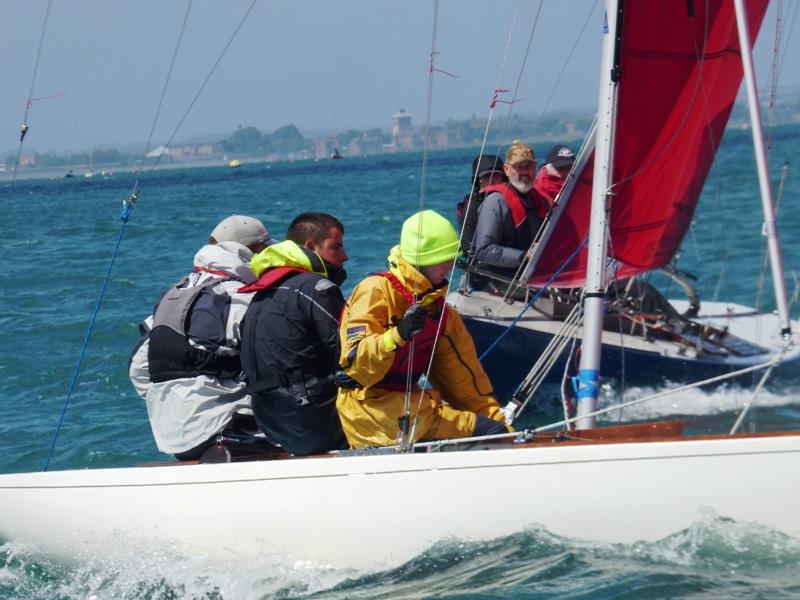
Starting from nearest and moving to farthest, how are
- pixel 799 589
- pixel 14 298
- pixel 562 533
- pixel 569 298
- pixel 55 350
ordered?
pixel 799 589 < pixel 562 533 < pixel 569 298 < pixel 55 350 < pixel 14 298

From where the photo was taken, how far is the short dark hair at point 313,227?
4086 millimetres

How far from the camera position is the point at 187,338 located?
4.22m

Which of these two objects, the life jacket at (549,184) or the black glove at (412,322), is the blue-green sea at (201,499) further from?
the life jacket at (549,184)

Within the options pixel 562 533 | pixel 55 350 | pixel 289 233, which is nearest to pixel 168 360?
pixel 289 233

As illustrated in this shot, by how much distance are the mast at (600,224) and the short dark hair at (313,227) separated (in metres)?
0.94

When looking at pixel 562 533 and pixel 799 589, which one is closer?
pixel 799 589

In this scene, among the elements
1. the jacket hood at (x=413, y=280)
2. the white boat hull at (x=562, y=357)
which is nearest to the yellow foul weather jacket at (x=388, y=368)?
the jacket hood at (x=413, y=280)

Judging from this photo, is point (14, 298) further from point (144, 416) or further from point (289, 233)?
point (289, 233)

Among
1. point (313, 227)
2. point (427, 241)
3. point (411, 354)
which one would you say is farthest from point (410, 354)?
point (313, 227)

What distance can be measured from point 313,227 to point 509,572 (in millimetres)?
1350

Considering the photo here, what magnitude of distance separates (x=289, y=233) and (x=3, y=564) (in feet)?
5.23

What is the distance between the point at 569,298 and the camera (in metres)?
6.92

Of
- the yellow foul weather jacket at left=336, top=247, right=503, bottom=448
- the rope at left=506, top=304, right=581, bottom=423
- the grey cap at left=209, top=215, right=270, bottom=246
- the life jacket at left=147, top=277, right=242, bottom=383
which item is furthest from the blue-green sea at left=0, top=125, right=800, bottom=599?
the grey cap at left=209, top=215, right=270, bottom=246

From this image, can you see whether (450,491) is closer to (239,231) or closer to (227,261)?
(227,261)
